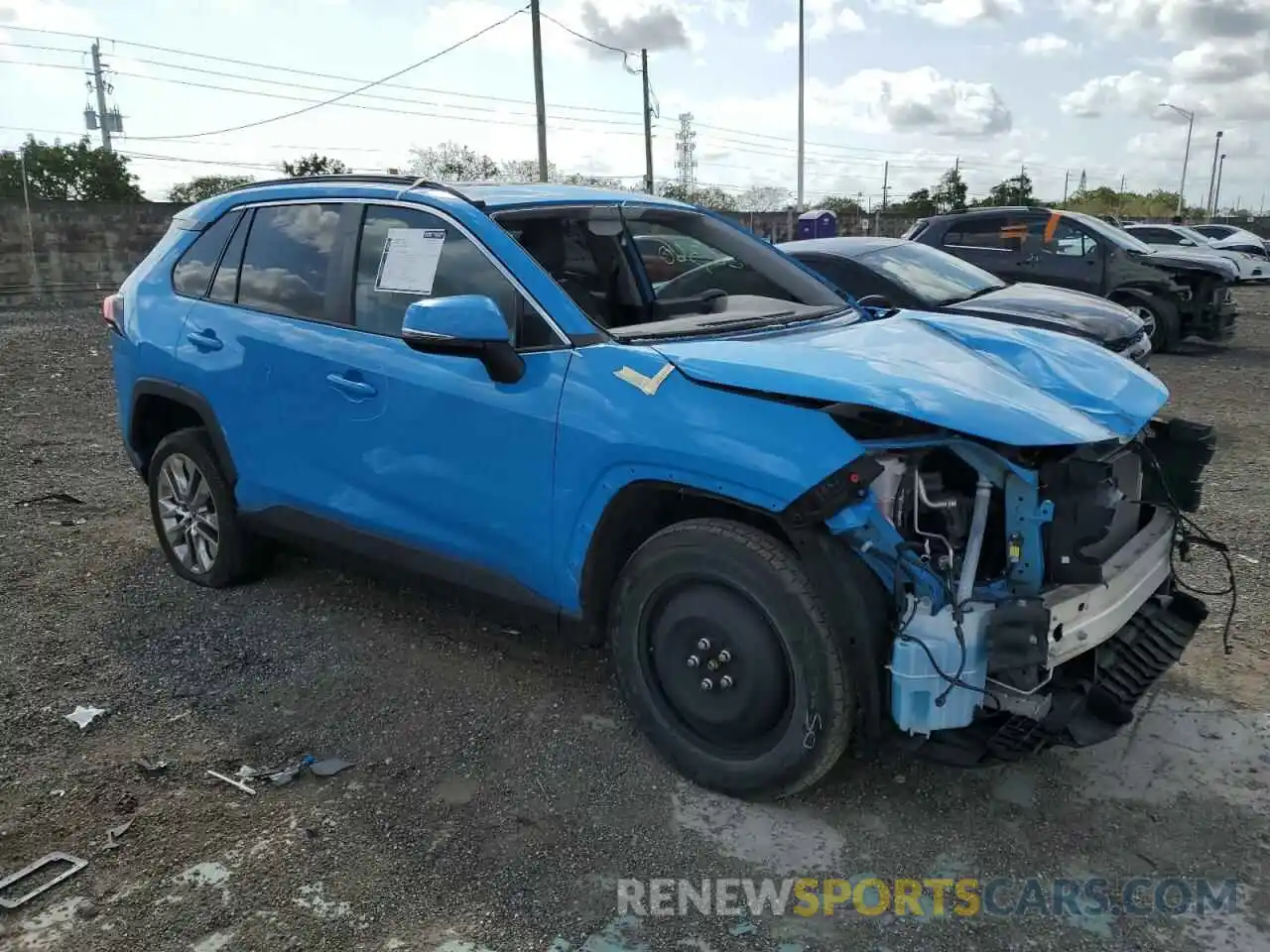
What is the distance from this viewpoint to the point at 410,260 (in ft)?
12.2

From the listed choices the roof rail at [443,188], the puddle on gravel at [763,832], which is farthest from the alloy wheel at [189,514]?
the puddle on gravel at [763,832]

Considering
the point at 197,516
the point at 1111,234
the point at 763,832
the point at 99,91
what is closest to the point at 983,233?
the point at 1111,234

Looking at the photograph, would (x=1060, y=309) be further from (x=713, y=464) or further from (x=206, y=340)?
(x=206, y=340)

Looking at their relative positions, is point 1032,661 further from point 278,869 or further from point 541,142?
point 541,142

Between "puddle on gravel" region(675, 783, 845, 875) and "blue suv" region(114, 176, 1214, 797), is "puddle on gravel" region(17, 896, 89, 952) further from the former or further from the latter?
"puddle on gravel" region(675, 783, 845, 875)

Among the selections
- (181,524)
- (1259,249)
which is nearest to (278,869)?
(181,524)

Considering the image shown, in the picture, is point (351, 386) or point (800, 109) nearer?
Answer: point (351, 386)

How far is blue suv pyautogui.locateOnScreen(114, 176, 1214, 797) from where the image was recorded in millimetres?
2729

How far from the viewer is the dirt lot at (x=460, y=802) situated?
2.60 meters

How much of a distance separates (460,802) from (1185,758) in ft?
7.77

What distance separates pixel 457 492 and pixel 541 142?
22.3 metres

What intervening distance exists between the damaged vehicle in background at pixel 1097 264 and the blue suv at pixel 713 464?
8.75m

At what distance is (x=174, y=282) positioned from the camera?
4.68 metres

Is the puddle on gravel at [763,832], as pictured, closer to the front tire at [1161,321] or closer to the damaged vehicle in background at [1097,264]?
the damaged vehicle in background at [1097,264]
